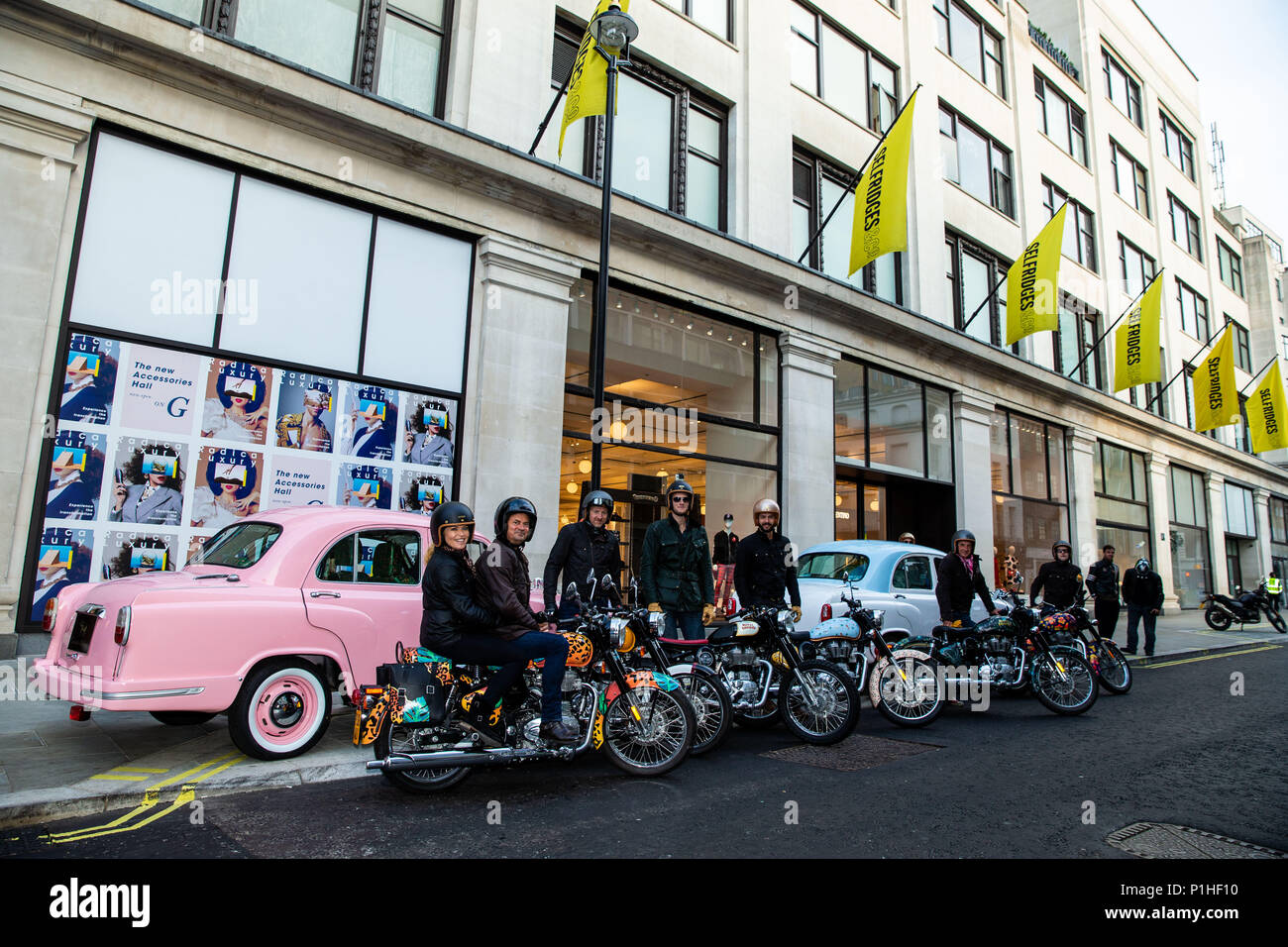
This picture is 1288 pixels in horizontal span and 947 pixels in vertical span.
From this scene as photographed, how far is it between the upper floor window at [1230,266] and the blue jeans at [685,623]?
41158mm

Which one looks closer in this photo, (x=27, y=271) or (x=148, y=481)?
(x=27, y=271)

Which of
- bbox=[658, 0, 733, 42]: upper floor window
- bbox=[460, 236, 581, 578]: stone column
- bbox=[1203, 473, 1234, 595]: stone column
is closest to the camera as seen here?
bbox=[460, 236, 581, 578]: stone column

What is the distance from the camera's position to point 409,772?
16.0 ft

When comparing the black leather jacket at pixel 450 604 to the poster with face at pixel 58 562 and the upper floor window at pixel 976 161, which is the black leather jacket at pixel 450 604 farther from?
the upper floor window at pixel 976 161

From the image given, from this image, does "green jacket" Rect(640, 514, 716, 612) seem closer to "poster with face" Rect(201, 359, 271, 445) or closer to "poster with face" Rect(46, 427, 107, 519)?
"poster with face" Rect(201, 359, 271, 445)

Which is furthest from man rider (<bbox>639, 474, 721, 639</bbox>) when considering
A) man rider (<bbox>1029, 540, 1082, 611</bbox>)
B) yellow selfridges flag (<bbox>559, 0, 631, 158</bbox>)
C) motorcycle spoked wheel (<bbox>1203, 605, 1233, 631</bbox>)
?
motorcycle spoked wheel (<bbox>1203, 605, 1233, 631</bbox>)

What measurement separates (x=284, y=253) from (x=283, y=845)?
7.84 meters

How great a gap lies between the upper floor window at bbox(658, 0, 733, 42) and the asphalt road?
1381cm

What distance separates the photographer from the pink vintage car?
5.01 meters

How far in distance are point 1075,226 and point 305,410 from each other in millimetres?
26279

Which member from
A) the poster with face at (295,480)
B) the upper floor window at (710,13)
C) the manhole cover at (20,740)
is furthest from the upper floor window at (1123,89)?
the manhole cover at (20,740)

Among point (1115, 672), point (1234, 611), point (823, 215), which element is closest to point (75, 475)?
point (1115, 672)

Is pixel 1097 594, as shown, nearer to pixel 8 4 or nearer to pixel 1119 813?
pixel 1119 813

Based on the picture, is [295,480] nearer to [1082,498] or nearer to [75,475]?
[75,475]
